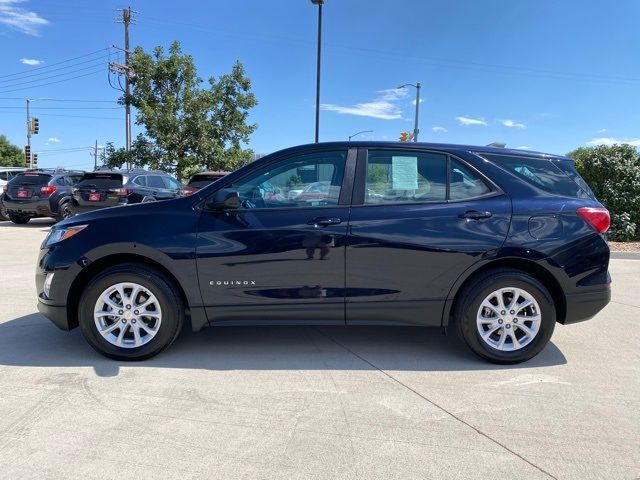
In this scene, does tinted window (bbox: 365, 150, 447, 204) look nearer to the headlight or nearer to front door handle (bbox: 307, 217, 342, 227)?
front door handle (bbox: 307, 217, 342, 227)

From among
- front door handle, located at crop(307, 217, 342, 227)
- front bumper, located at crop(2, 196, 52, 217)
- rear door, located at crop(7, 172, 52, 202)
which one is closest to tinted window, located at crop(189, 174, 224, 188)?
front bumper, located at crop(2, 196, 52, 217)

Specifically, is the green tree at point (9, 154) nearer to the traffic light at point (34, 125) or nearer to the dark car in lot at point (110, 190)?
the traffic light at point (34, 125)

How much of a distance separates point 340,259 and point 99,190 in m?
10.5

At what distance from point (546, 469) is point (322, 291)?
186cm

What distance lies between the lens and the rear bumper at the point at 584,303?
3838 mm

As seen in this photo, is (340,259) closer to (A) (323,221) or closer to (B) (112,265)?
(A) (323,221)

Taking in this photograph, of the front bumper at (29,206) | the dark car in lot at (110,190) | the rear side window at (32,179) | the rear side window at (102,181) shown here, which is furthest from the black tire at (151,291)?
the rear side window at (32,179)

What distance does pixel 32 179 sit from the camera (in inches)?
571

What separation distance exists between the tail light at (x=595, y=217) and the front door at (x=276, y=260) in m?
1.85

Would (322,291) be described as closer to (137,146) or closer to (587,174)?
(587,174)

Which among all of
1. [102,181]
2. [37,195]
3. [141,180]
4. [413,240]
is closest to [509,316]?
[413,240]

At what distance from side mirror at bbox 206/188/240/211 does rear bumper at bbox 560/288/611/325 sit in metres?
2.70

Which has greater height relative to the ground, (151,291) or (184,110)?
(184,110)

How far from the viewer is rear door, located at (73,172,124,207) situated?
486 inches
